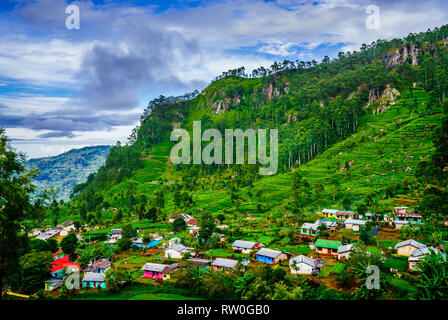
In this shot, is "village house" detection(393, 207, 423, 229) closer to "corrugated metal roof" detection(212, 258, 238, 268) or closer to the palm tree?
the palm tree

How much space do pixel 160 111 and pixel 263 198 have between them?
144m

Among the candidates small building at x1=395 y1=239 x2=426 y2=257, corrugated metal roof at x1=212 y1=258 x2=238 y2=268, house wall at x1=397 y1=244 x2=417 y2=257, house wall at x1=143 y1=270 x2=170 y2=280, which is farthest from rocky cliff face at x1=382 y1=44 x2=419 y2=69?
house wall at x1=143 y1=270 x2=170 y2=280

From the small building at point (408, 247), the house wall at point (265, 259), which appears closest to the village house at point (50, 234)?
the house wall at point (265, 259)

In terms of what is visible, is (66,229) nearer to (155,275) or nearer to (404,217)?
(155,275)

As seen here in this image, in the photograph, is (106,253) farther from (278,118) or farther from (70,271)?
(278,118)

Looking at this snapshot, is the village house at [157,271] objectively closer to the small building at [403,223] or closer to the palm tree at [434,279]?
the palm tree at [434,279]

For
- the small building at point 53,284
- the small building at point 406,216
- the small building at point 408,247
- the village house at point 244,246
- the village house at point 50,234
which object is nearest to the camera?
the small building at point 53,284

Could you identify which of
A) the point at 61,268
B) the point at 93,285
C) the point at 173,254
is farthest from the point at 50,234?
the point at 93,285

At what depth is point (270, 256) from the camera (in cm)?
3906

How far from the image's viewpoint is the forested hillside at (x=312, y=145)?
68.3 meters

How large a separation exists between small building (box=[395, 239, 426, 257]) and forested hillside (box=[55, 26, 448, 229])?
863cm

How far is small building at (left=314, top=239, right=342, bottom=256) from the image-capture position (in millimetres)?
40844

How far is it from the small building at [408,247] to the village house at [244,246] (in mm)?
19079

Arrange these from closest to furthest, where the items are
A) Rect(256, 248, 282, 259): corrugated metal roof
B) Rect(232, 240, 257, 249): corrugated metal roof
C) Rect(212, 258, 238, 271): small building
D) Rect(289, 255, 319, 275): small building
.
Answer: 1. Rect(289, 255, 319, 275): small building
2. Rect(212, 258, 238, 271): small building
3. Rect(256, 248, 282, 259): corrugated metal roof
4. Rect(232, 240, 257, 249): corrugated metal roof
